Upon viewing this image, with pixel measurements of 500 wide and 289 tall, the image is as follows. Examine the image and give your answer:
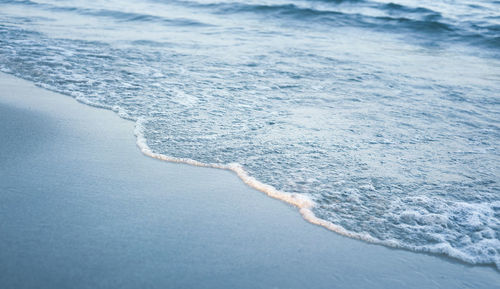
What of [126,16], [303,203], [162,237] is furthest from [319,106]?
[126,16]

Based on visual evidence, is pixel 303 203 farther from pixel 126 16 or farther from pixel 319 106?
pixel 126 16

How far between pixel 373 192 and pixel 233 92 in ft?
7.56

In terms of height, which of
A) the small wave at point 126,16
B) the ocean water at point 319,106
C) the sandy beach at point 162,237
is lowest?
the sandy beach at point 162,237

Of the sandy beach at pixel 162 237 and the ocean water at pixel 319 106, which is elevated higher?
the ocean water at pixel 319 106

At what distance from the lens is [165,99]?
435cm

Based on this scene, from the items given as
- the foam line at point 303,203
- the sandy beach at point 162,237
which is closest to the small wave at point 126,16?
the foam line at point 303,203

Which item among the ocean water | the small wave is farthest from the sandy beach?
the small wave

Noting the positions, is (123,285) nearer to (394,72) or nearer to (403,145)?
(403,145)

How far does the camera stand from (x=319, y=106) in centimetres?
437

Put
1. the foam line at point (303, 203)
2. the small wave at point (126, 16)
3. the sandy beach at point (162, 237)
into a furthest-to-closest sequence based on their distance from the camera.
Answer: the small wave at point (126, 16) → the foam line at point (303, 203) → the sandy beach at point (162, 237)

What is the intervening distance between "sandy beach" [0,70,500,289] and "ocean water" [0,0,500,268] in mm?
158

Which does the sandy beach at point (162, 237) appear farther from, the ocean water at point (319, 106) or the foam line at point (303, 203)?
the ocean water at point (319, 106)

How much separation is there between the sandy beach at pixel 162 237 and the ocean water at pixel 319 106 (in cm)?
16

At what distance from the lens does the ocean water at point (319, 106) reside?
8.74ft
